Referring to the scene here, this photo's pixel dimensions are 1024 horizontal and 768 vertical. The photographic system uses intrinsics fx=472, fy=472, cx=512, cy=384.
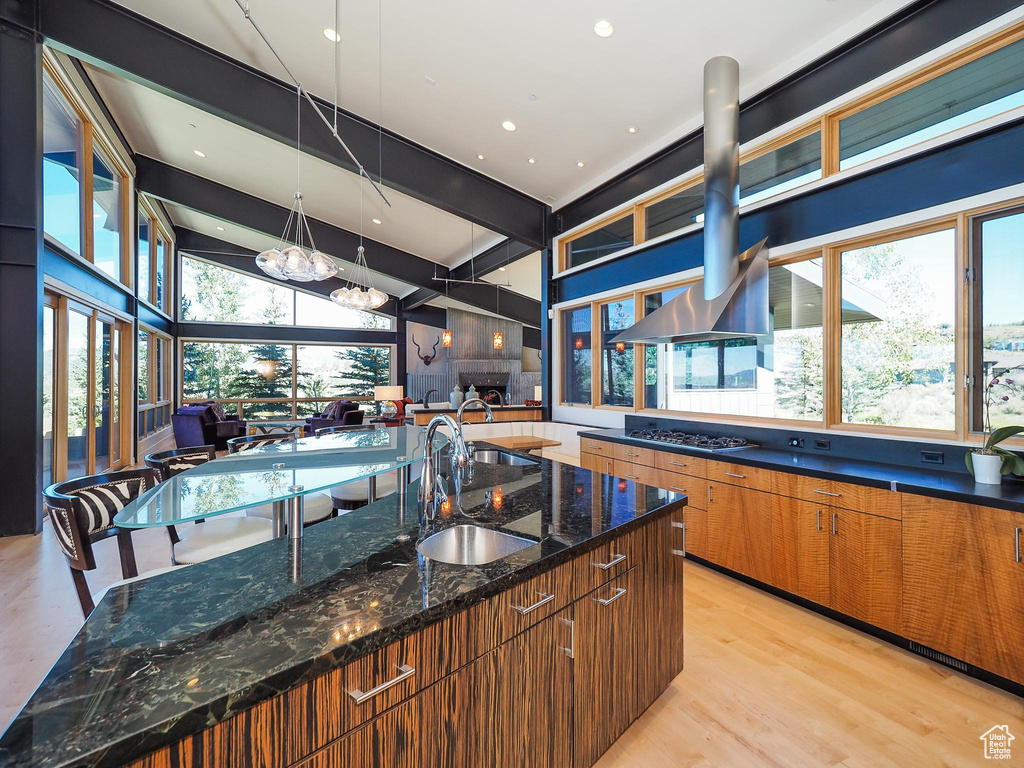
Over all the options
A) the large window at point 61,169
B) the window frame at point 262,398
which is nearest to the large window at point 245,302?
the window frame at point 262,398

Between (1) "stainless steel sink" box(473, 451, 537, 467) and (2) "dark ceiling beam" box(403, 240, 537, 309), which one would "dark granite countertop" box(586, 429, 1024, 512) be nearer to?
(1) "stainless steel sink" box(473, 451, 537, 467)

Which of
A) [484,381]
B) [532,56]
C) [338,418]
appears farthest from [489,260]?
[532,56]

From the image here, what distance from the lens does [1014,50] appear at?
7.82ft

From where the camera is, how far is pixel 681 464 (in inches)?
137

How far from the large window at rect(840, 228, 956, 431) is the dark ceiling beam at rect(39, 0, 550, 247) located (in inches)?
156

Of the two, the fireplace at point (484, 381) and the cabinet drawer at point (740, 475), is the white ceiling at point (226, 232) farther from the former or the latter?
the cabinet drawer at point (740, 475)

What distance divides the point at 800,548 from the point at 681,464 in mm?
940

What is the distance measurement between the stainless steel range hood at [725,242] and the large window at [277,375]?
33.5 ft

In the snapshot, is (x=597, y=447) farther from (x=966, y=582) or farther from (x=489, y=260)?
(x=489, y=260)

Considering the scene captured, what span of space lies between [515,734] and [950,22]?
3941 millimetres

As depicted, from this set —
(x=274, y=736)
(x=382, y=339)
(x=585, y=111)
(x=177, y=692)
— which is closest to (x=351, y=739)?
(x=274, y=736)

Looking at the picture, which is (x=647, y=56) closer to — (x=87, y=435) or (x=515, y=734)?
(x=515, y=734)

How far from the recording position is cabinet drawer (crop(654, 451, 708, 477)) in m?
3.30

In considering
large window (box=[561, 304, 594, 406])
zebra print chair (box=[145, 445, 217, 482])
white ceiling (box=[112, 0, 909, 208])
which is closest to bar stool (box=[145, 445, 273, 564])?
zebra print chair (box=[145, 445, 217, 482])
